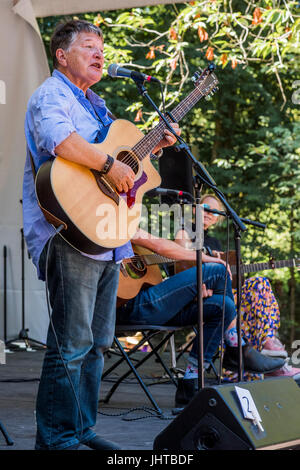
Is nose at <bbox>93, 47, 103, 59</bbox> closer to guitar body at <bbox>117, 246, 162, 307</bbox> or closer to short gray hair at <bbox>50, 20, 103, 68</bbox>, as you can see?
short gray hair at <bbox>50, 20, 103, 68</bbox>

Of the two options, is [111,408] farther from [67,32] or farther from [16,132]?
[16,132]

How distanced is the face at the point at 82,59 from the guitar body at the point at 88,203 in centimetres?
22

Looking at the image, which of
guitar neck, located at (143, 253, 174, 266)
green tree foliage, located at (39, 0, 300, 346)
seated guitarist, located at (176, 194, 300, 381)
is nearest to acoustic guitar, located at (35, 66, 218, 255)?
guitar neck, located at (143, 253, 174, 266)

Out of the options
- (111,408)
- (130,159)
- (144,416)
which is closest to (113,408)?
(111,408)

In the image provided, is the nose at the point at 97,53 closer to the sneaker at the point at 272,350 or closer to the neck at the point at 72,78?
the neck at the point at 72,78

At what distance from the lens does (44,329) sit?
6398mm

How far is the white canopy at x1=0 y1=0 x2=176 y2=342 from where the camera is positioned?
230 inches

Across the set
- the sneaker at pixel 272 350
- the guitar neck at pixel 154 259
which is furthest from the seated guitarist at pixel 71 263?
the sneaker at pixel 272 350

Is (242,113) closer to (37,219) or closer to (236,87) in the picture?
(236,87)

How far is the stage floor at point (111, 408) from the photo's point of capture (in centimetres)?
274

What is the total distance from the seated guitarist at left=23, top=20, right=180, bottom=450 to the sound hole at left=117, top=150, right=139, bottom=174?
0.47 ft

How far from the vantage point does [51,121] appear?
231cm

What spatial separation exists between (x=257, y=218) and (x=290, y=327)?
1.96 meters
